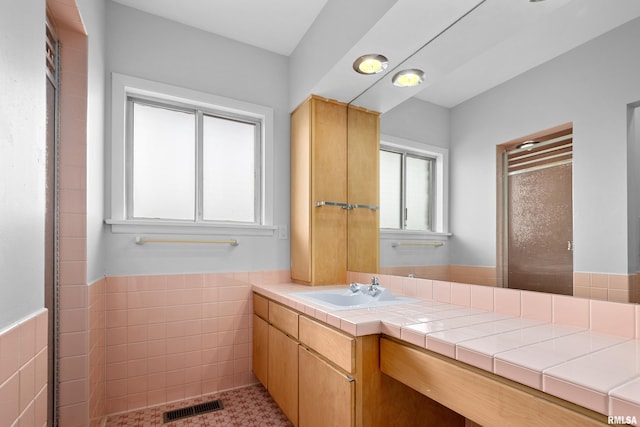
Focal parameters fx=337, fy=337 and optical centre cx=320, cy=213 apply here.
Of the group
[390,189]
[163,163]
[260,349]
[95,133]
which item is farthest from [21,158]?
[260,349]

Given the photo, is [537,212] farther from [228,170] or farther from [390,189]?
[228,170]

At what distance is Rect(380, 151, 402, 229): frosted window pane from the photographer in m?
2.13

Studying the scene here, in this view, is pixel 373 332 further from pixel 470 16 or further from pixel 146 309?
pixel 146 309

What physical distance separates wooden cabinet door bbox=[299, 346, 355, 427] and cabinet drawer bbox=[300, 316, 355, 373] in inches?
1.7

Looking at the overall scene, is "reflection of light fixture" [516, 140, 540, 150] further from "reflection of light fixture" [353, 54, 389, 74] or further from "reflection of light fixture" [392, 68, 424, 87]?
"reflection of light fixture" [353, 54, 389, 74]

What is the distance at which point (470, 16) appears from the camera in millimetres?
1597

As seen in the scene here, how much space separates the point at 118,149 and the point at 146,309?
1.08 metres

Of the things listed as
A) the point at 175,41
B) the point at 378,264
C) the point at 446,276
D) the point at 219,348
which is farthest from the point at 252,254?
the point at 175,41

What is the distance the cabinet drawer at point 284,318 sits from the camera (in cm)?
185

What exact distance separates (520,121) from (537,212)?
385mm

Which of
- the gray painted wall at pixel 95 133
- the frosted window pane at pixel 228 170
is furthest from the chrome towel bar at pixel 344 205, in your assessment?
the gray painted wall at pixel 95 133

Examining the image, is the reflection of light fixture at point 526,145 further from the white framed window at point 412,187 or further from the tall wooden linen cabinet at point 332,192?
the tall wooden linen cabinet at point 332,192

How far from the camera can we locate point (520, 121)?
1403 millimetres

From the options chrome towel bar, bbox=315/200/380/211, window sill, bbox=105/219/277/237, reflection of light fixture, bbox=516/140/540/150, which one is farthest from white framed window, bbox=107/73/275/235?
reflection of light fixture, bbox=516/140/540/150
